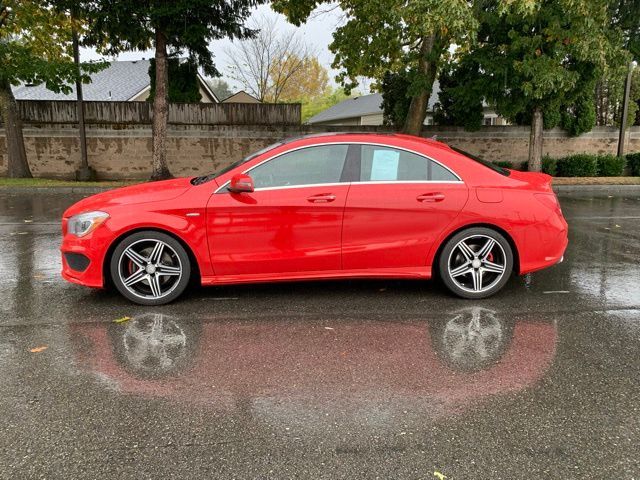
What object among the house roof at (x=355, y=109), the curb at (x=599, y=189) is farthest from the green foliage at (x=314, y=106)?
the curb at (x=599, y=189)

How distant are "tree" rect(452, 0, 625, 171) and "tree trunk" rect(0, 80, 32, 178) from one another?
14.8 metres

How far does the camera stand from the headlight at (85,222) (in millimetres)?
4598

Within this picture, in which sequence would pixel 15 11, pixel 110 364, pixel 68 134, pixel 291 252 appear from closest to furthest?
1. pixel 110 364
2. pixel 291 252
3. pixel 15 11
4. pixel 68 134

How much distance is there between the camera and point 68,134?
1836 cm

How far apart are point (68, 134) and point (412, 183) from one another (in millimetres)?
17092

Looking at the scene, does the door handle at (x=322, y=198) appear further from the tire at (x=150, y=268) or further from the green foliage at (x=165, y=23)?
the green foliage at (x=165, y=23)

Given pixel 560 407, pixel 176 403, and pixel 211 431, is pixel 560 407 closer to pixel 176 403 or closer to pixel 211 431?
pixel 211 431

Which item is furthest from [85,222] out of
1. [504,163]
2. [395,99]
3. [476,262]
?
[395,99]

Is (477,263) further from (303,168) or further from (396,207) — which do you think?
(303,168)

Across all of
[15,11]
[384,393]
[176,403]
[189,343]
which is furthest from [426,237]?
[15,11]

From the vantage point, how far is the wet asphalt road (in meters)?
2.49

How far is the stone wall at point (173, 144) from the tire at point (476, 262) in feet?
48.2

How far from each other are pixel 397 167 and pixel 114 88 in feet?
101

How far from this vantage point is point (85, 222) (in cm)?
464
